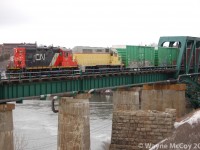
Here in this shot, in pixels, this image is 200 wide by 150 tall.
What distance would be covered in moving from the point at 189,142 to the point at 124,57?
26473 mm

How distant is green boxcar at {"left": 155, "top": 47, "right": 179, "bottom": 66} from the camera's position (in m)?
56.8

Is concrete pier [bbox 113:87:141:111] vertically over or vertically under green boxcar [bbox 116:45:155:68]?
under

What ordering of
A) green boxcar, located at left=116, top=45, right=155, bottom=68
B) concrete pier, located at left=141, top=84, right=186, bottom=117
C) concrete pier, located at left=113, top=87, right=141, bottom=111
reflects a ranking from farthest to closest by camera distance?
concrete pier, located at left=141, top=84, right=186, bottom=117
green boxcar, located at left=116, top=45, right=155, bottom=68
concrete pier, located at left=113, top=87, right=141, bottom=111

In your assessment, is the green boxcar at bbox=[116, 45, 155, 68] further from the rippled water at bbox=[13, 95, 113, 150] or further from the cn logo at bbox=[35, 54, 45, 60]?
the cn logo at bbox=[35, 54, 45, 60]

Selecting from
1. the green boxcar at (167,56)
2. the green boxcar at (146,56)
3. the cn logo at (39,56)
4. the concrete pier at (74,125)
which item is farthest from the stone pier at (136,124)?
the green boxcar at (167,56)

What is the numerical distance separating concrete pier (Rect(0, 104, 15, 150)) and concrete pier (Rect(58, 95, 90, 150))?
6.01 meters

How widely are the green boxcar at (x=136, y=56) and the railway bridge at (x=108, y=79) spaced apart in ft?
4.76

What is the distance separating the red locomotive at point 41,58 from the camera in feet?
127

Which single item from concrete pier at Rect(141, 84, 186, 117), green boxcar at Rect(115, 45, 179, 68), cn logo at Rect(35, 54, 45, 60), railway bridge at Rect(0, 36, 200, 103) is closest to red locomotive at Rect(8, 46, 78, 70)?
cn logo at Rect(35, 54, 45, 60)

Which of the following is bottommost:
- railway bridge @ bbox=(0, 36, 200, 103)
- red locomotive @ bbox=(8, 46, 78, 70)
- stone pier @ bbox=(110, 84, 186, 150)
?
stone pier @ bbox=(110, 84, 186, 150)

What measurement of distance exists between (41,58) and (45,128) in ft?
51.9

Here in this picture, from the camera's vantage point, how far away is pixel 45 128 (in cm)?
5322

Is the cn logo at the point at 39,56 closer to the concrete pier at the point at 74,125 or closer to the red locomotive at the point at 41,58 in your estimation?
the red locomotive at the point at 41,58

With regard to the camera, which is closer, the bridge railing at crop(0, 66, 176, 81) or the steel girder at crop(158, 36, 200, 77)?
the bridge railing at crop(0, 66, 176, 81)
